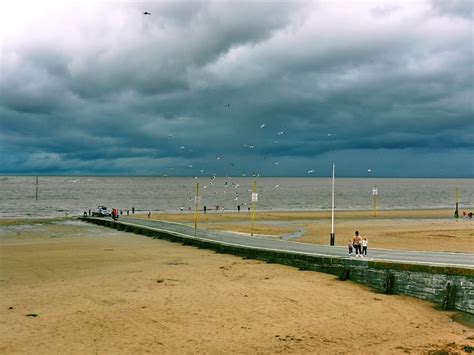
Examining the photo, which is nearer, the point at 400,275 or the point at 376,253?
the point at 400,275

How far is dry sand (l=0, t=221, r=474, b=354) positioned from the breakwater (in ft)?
2.08

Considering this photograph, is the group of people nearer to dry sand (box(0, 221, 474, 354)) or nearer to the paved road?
the paved road

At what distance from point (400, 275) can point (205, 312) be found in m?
9.36

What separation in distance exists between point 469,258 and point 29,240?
3692 cm

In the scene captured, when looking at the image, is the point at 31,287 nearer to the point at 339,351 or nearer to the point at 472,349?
the point at 339,351

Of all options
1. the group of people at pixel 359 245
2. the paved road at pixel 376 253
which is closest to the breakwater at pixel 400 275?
the paved road at pixel 376 253

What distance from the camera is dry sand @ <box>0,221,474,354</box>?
14.7 m

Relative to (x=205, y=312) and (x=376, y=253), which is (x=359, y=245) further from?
(x=205, y=312)

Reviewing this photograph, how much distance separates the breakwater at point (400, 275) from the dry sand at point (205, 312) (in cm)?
63

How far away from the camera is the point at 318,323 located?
55.2 ft

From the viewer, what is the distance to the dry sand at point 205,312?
14.7 meters

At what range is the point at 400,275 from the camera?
70.1 feet

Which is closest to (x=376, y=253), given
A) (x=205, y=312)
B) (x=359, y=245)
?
(x=359, y=245)

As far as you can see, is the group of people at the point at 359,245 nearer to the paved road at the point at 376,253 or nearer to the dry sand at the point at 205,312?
the paved road at the point at 376,253
